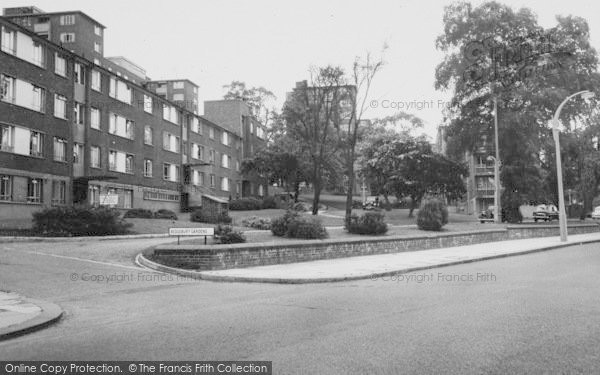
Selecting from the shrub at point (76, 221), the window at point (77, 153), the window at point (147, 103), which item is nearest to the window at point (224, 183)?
the window at point (147, 103)

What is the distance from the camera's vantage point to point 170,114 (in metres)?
46.0

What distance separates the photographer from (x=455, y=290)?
10422mm

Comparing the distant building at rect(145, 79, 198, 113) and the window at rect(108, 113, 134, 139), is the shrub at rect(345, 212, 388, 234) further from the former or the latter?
the distant building at rect(145, 79, 198, 113)

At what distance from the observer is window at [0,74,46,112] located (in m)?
28.4

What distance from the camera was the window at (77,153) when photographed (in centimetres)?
3378

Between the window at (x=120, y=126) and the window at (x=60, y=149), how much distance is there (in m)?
4.72

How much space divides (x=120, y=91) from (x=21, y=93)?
966 centimetres

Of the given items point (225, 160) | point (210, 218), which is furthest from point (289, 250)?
point (225, 160)

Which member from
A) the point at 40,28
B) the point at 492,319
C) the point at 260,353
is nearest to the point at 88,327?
the point at 260,353

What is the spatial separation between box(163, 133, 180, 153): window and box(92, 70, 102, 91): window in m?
9.35

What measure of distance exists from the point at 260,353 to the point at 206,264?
29.3ft

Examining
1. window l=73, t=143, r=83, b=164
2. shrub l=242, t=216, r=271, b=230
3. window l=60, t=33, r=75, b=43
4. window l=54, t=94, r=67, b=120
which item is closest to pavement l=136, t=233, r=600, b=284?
shrub l=242, t=216, r=271, b=230

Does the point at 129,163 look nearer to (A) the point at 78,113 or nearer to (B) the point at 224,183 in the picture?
(A) the point at 78,113

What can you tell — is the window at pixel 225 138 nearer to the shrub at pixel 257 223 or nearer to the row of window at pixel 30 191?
the row of window at pixel 30 191
